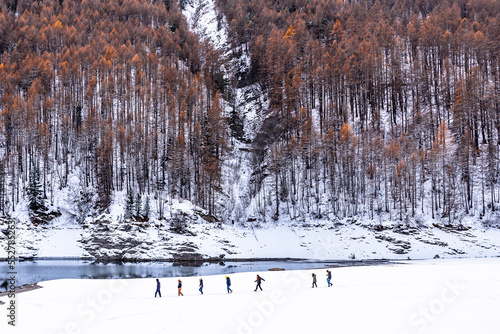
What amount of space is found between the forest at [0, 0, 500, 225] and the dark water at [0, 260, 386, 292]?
15999 millimetres

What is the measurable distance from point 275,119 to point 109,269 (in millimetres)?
60008

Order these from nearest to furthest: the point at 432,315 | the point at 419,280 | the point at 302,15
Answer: the point at 432,315
the point at 419,280
the point at 302,15

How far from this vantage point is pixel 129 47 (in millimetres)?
111938

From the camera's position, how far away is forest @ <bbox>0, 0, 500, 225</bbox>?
71.2 meters

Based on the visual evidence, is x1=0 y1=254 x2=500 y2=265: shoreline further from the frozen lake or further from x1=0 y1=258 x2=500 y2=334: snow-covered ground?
x1=0 y1=258 x2=500 y2=334: snow-covered ground

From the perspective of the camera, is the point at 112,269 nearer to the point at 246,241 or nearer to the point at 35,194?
the point at 246,241

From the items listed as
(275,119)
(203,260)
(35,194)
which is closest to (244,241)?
(203,260)

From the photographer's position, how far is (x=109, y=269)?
4744cm

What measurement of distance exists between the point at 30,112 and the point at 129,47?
4076 cm

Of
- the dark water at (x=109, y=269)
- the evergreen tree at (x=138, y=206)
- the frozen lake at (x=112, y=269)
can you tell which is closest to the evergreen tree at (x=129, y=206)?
the evergreen tree at (x=138, y=206)

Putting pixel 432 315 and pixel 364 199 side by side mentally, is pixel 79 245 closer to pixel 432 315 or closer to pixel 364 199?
pixel 364 199

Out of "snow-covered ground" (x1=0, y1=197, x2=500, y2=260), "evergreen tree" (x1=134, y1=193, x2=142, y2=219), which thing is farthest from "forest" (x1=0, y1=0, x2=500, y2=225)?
"snow-covered ground" (x1=0, y1=197, x2=500, y2=260)

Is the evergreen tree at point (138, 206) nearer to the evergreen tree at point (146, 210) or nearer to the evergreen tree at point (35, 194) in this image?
the evergreen tree at point (146, 210)

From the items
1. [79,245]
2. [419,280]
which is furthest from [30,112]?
[419,280]
